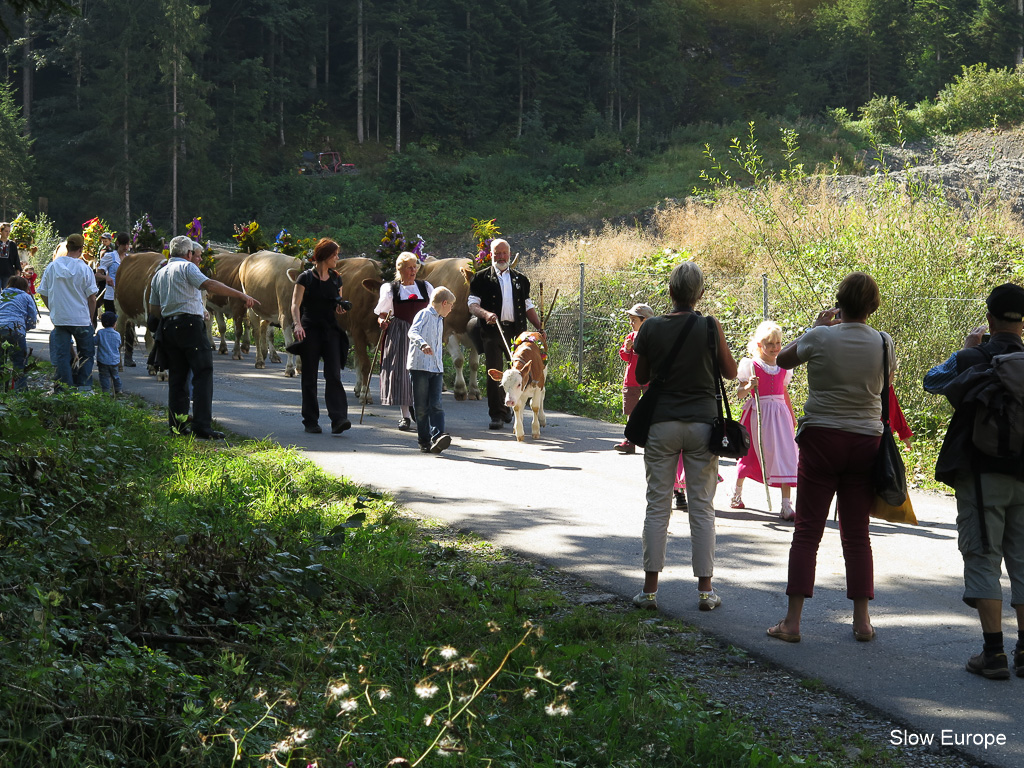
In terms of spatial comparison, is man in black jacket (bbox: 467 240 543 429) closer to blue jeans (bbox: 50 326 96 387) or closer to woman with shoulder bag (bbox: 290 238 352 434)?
woman with shoulder bag (bbox: 290 238 352 434)

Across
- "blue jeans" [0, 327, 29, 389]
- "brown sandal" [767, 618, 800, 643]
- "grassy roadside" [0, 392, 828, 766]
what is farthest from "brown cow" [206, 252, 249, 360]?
"brown sandal" [767, 618, 800, 643]

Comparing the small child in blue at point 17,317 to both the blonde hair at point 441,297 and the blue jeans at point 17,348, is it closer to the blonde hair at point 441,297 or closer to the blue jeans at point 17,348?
the blue jeans at point 17,348

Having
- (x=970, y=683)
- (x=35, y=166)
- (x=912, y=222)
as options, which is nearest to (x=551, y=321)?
(x=912, y=222)

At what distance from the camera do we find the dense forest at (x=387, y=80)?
168 feet

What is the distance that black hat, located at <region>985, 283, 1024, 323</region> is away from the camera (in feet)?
17.0

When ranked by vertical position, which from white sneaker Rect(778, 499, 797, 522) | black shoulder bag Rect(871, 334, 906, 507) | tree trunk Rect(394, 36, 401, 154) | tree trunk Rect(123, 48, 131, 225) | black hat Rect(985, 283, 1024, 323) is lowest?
white sneaker Rect(778, 499, 797, 522)

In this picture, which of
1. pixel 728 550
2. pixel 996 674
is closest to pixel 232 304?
pixel 728 550

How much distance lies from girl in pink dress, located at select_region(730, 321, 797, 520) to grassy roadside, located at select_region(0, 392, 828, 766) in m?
2.54

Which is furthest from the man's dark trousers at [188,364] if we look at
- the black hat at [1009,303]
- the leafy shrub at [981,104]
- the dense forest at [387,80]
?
the leafy shrub at [981,104]

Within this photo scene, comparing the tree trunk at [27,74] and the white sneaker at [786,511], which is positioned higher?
the tree trunk at [27,74]

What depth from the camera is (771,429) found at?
828 cm

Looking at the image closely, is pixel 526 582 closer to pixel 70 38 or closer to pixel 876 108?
pixel 876 108

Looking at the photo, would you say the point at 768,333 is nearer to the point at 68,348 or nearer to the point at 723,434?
the point at 723,434

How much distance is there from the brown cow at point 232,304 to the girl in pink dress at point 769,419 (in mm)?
11777
